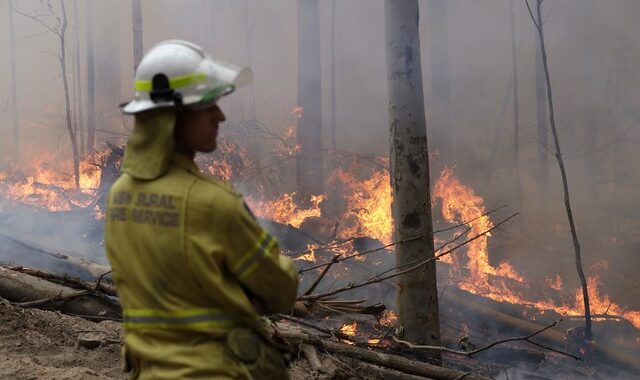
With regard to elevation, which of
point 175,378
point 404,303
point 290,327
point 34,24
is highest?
point 34,24

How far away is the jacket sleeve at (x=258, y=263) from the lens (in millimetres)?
1592

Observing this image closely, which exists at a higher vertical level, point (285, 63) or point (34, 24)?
point (34, 24)

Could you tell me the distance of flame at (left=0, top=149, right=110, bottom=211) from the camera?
1373cm

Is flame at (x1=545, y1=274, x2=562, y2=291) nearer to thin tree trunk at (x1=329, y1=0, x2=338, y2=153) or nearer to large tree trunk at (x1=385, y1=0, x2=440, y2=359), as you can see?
large tree trunk at (x1=385, y1=0, x2=440, y2=359)

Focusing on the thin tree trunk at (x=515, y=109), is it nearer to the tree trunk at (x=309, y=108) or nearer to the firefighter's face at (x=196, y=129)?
the tree trunk at (x=309, y=108)

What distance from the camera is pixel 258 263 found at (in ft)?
5.35

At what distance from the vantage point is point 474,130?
2072cm

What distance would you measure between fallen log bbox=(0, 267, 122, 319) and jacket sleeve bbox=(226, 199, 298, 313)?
326 cm

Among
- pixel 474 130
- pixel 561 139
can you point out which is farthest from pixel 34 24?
pixel 561 139

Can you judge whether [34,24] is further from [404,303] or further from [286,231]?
[404,303]

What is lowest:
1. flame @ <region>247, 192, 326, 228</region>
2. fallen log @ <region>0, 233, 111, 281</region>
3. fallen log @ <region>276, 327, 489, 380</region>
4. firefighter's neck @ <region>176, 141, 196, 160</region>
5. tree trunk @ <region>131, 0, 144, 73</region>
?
flame @ <region>247, 192, 326, 228</region>

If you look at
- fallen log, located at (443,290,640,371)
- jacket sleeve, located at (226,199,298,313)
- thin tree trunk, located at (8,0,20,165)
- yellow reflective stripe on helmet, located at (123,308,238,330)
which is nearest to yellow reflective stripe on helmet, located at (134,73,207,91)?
jacket sleeve, located at (226,199,298,313)

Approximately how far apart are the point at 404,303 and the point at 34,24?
24988 mm

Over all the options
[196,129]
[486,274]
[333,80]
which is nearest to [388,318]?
[486,274]
